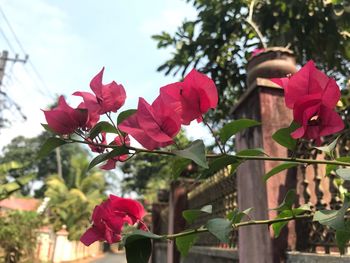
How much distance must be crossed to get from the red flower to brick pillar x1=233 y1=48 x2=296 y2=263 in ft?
6.11

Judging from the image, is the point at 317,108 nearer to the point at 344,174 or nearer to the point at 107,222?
the point at 344,174

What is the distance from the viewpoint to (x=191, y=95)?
32.8 inches

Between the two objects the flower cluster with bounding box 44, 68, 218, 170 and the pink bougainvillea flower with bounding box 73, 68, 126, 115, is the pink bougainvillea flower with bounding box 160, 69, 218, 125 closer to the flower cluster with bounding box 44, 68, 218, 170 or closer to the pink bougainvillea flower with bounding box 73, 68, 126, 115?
the flower cluster with bounding box 44, 68, 218, 170

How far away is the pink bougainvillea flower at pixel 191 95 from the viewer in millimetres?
828

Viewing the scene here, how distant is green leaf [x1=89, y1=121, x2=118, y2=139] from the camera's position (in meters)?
0.85

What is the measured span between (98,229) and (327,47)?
12.4ft

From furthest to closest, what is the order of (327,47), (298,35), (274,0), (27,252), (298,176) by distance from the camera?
(27,252)
(274,0)
(298,35)
(327,47)
(298,176)

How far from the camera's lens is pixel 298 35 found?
14.6ft

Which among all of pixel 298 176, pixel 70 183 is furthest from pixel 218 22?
pixel 70 183

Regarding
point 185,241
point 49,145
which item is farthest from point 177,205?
point 49,145

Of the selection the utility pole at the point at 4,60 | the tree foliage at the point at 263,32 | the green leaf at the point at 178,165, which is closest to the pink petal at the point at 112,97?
the green leaf at the point at 178,165

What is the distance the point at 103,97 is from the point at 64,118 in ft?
0.32

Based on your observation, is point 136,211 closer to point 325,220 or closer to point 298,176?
point 325,220

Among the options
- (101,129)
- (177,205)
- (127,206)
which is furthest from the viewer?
(177,205)
